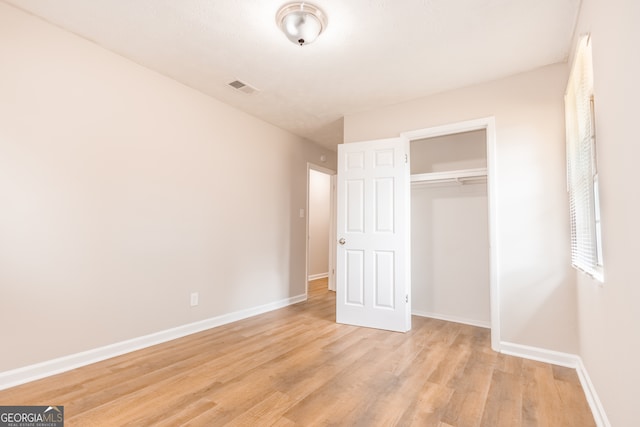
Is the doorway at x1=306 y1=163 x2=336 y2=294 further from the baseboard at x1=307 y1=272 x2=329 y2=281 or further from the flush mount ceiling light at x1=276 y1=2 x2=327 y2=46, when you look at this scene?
the flush mount ceiling light at x1=276 y1=2 x2=327 y2=46

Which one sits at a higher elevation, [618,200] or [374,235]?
[618,200]

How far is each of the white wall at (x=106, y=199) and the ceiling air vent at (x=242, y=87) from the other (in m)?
0.45

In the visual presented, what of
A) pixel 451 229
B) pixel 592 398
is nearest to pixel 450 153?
pixel 451 229

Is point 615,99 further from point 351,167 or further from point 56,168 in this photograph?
point 56,168

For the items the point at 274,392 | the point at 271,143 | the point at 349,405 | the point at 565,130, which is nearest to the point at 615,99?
the point at 565,130

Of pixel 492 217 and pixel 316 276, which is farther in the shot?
pixel 316 276

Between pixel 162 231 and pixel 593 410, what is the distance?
11.3 feet

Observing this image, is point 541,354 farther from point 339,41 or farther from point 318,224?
point 318,224

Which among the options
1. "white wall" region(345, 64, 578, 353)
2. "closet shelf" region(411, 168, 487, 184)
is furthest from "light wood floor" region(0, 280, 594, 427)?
"closet shelf" region(411, 168, 487, 184)

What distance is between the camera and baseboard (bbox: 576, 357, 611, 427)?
1.62m

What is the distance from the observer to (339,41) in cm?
241

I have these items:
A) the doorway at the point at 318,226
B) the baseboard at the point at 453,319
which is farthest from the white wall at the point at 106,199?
the doorway at the point at 318,226

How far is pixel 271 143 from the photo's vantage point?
4.29m

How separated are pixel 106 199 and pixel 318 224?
4.79m
